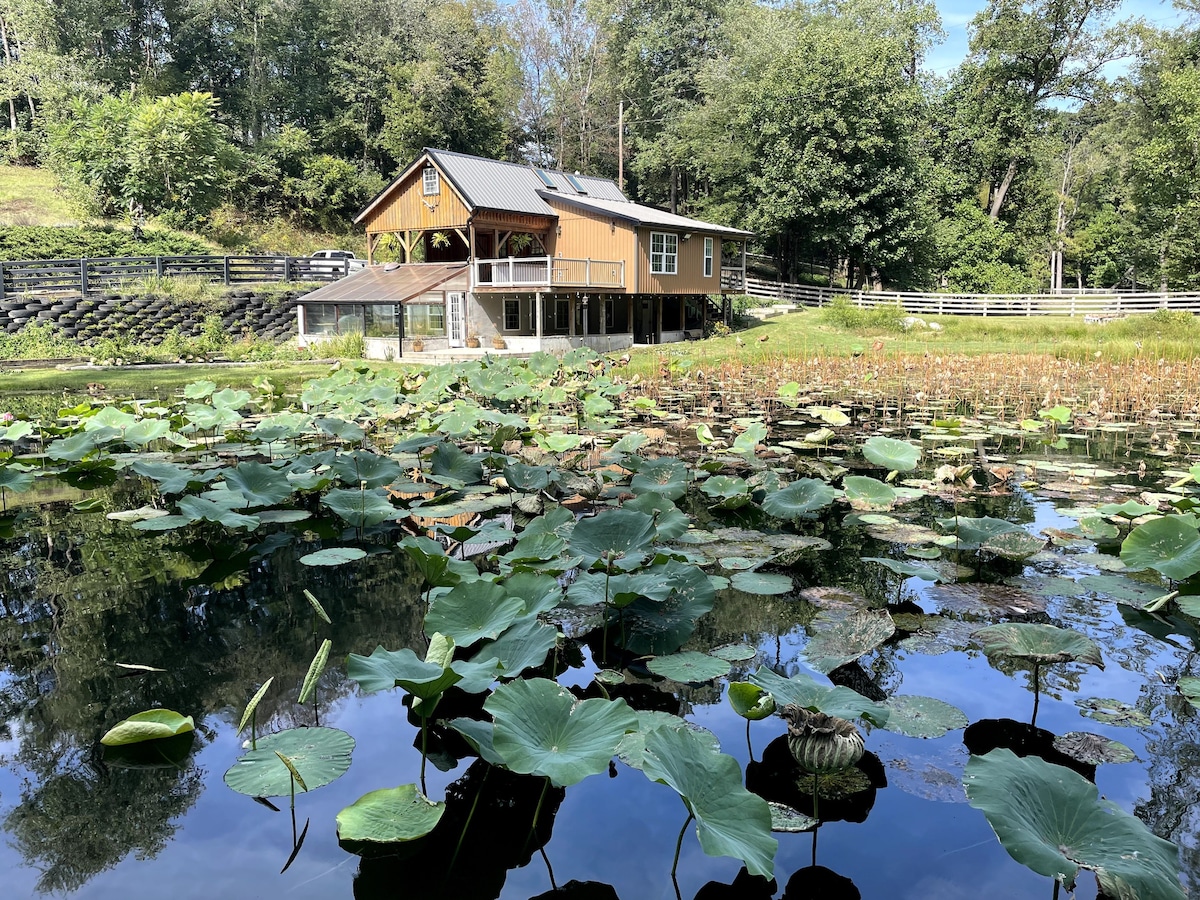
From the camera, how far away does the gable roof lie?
935 inches

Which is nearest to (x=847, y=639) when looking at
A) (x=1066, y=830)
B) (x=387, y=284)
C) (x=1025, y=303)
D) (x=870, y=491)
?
(x=1066, y=830)

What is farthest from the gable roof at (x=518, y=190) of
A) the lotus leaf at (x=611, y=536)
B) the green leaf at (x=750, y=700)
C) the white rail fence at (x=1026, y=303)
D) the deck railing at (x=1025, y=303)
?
the green leaf at (x=750, y=700)

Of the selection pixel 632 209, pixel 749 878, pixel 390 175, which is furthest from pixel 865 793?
pixel 390 175

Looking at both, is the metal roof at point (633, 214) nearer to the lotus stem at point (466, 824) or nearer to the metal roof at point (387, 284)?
the metal roof at point (387, 284)

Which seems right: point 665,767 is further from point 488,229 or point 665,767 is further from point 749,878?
point 488,229

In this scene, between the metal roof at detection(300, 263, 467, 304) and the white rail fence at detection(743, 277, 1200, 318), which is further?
the white rail fence at detection(743, 277, 1200, 318)

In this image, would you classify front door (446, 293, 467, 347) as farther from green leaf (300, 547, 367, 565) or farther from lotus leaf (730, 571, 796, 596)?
lotus leaf (730, 571, 796, 596)

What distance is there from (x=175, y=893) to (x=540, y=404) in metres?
8.90

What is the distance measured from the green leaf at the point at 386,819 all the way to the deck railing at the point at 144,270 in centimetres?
2470

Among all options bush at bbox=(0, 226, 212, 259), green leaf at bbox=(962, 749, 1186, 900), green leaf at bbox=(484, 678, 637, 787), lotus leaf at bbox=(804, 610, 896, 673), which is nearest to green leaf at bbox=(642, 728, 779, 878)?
green leaf at bbox=(484, 678, 637, 787)

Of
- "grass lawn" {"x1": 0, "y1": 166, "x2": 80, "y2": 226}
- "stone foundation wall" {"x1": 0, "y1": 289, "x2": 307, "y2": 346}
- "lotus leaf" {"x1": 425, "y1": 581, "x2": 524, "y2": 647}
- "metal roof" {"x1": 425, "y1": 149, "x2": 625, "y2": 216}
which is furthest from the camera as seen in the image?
"grass lawn" {"x1": 0, "y1": 166, "x2": 80, "y2": 226}

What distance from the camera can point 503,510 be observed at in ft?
18.7

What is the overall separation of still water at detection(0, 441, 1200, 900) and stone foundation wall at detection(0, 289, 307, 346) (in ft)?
64.2

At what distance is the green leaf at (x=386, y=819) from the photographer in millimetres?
2160
